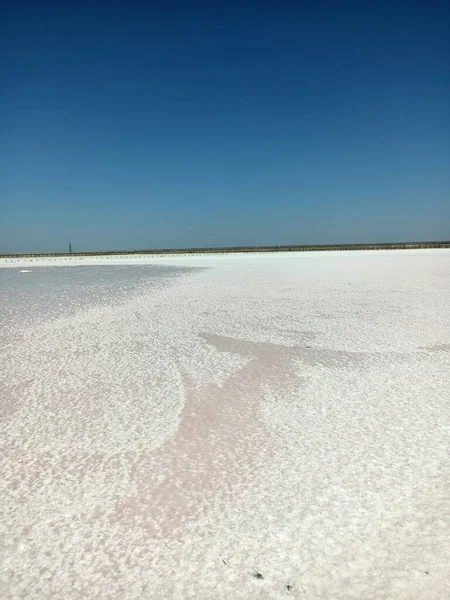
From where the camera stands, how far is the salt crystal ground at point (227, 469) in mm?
941

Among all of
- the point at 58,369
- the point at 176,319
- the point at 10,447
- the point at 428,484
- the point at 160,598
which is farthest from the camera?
the point at 176,319

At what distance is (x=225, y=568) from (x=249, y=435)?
0.65 metres

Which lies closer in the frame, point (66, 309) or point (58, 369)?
point (58, 369)

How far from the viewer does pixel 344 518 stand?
43.2 inches

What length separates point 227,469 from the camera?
1351 mm

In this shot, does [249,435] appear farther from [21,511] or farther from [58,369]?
[58,369]

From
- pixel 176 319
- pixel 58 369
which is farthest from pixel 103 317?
pixel 58 369

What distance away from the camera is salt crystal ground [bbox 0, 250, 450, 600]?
0.94 m

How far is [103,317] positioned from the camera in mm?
4137

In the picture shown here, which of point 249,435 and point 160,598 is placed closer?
point 160,598

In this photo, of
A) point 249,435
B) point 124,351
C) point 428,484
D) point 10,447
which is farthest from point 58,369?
point 428,484

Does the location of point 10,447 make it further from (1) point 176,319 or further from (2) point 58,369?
(1) point 176,319

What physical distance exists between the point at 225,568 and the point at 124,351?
2033 millimetres

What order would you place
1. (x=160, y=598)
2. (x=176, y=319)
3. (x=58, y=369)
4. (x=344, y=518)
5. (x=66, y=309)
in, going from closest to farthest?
1. (x=160, y=598)
2. (x=344, y=518)
3. (x=58, y=369)
4. (x=176, y=319)
5. (x=66, y=309)
